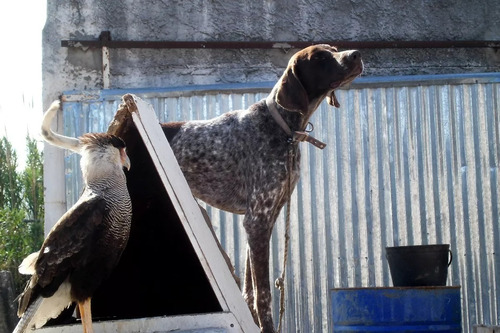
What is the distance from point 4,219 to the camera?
8.45 metres

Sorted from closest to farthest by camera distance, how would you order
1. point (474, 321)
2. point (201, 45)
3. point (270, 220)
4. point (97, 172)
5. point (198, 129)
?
1. point (97, 172)
2. point (270, 220)
3. point (198, 129)
4. point (474, 321)
5. point (201, 45)

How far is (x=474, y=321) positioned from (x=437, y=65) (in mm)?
2450

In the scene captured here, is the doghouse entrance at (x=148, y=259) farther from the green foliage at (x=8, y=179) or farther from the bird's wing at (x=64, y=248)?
the green foliage at (x=8, y=179)

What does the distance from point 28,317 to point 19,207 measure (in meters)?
6.14

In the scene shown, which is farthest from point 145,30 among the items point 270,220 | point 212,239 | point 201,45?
point 212,239

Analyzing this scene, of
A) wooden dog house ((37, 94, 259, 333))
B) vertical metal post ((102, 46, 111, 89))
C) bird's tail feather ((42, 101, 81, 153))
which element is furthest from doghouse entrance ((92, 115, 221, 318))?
vertical metal post ((102, 46, 111, 89))

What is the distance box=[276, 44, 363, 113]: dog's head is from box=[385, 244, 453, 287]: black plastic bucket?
1083mm

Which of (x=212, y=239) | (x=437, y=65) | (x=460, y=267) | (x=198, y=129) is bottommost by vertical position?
(x=460, y=267)

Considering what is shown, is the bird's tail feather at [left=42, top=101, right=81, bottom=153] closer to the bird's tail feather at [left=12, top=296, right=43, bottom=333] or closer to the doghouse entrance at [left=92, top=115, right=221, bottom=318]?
the doghouse entrance at [left=92, top=115, right=221, bottom=318]

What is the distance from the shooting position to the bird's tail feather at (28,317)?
3449 mm

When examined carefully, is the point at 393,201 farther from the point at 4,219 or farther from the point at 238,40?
the point at 4,219

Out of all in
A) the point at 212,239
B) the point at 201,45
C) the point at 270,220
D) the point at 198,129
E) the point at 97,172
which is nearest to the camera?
the point at 212,239

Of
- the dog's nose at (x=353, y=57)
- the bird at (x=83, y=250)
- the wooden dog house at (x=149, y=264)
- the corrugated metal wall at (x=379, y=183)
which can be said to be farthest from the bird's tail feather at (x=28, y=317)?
the corrugated metal wall at (x=379, y=183)

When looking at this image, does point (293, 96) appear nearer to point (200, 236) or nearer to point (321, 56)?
point (321, 56)
